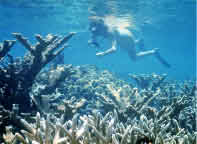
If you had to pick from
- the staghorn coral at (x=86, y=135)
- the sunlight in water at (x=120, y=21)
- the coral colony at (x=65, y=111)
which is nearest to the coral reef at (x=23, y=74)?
the coral colony at (x=65, y=111)

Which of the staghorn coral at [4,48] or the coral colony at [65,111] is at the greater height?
the staghorn coral at [4,48]

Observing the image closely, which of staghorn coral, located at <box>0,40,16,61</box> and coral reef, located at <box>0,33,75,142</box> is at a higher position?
staghorn coral, located at <box>0,40,16,61</box>

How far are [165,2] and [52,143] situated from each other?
21.6m

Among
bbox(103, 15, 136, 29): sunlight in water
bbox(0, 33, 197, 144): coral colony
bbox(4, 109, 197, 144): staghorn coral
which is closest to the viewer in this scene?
bbox(4, 109, 197, 144): staghorn coral

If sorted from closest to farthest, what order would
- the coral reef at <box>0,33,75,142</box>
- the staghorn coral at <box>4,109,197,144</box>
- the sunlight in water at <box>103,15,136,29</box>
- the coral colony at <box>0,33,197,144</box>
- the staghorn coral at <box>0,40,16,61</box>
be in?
the staghorn coral at <box>4,109,197,144</box> → the coral colony at <box>0,33,197,144</box> → the coral reef at <box>0,33,75,142</box> → the staghorn coral at <box>0,40,16,61</box> → the sunlight in water at <box>103,15,136,29</box>

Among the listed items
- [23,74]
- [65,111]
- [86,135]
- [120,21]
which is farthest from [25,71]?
[120,21]

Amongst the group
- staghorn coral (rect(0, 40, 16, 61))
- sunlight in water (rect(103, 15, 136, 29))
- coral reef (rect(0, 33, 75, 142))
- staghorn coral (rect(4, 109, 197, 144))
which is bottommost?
staghorn coral (rect(4, 109, 197, 144))

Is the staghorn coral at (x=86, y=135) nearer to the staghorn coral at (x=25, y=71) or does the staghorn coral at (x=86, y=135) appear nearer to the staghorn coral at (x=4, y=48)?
the staghorn coral at (x=25, y=71)

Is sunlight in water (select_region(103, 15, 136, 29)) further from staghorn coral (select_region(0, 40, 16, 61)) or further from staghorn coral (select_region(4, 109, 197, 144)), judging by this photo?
staghorn coral (select_region(4, 109, 197, 144))

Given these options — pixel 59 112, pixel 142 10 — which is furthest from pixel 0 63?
pixel 142 10

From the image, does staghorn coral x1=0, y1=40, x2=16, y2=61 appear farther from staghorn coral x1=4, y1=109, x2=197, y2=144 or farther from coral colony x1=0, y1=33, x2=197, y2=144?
staghorn coral x1=4, y1=109, x2=197, y2=144

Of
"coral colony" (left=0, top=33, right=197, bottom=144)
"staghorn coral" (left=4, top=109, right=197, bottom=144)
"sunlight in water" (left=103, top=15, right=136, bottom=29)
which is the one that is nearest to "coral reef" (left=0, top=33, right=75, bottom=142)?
"coral colony" (left=0, top=33, right=197, bottom=144)

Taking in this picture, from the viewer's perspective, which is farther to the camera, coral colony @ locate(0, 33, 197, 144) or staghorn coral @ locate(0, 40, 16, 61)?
staghorn coral @ locate(0, 40, 16, 61)

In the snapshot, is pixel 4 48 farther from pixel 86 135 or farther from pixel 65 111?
pixel 86 135
